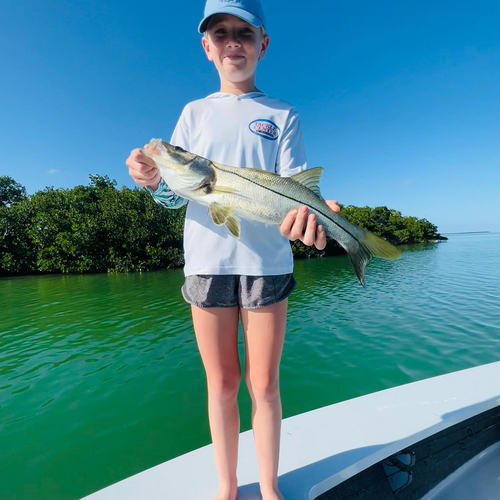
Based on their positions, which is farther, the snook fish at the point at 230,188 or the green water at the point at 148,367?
the green water at the point at 148,367

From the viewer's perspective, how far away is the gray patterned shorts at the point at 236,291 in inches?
66.7

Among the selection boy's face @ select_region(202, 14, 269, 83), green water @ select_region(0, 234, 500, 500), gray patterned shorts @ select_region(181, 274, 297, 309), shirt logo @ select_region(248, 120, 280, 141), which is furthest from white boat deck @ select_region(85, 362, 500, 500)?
green water @ select_region(0, 234, 500, 500)

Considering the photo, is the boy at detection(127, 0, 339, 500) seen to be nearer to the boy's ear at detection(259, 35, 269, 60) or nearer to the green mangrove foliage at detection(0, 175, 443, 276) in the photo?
the boy's ear at detection(259, 35, 269, 60)

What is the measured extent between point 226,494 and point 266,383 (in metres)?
0.62

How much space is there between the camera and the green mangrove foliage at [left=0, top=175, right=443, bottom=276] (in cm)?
3478

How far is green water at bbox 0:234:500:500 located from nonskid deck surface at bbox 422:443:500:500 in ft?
11.2

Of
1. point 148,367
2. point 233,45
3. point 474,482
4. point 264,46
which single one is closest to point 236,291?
point 233,45

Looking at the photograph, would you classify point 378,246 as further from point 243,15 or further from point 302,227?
point 243,15

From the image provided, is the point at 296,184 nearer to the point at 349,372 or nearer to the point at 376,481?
the point at 376,481

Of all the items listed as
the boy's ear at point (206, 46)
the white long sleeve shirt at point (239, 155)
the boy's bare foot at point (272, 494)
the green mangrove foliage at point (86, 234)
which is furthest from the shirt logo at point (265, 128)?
the green mangrove foliage at point (86, 234)

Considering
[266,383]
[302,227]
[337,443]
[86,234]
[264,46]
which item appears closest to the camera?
[302,227]

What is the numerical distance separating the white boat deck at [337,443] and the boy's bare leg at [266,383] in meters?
0.19

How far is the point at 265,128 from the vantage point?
5.90 feet

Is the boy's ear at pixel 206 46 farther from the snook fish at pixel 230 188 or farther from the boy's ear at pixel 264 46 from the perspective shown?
the snook fish at pixel 230 188
